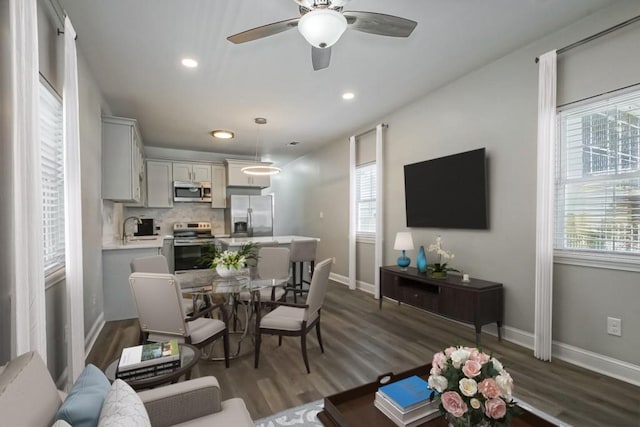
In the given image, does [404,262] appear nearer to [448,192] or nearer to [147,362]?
[448,192]

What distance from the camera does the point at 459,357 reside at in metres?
1.13

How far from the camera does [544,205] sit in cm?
267

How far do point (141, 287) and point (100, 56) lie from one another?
231 cm

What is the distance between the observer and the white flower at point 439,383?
1102 mm

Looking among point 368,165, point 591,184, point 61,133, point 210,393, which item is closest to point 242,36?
point 61,133

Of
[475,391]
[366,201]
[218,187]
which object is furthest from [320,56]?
[218,187]

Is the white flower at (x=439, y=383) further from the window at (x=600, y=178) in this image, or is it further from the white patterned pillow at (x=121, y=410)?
the window at (x=600, y=178)

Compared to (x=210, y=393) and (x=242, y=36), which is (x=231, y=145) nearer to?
(x=242, y=36)

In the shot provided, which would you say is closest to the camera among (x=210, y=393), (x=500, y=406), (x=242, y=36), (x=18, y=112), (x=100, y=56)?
(x=500, y=406)

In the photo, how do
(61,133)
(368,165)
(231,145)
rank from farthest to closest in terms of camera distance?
1. (231,145)
2. (368,165)
3. (61,133)

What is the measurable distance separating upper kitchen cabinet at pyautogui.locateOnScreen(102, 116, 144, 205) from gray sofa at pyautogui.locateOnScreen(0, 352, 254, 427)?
11.2 feet

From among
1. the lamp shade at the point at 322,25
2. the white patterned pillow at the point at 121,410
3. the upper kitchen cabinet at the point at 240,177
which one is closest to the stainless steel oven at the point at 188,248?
the upper kitchen cabinet at the point at 240,177

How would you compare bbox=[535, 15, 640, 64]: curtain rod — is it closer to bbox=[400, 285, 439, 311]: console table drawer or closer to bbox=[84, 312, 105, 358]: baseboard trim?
bbox=[400, 285, 439, 311]: console table drawer

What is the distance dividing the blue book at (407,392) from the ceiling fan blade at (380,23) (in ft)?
6.61
